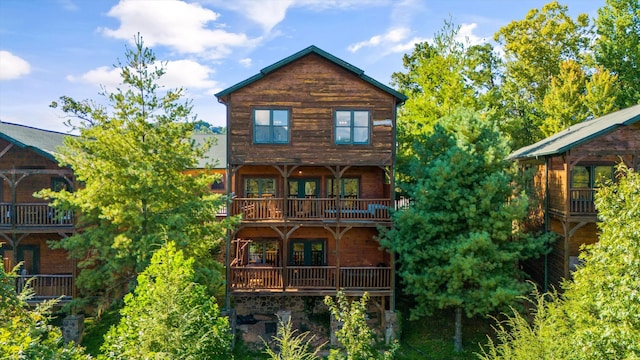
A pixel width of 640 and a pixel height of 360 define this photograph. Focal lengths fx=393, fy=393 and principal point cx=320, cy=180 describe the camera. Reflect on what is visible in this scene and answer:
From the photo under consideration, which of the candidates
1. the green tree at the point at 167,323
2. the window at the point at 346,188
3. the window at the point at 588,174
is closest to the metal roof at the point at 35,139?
the window at the point at 346,188

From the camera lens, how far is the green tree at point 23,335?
656 cm

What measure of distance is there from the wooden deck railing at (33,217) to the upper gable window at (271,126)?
9.32 metres

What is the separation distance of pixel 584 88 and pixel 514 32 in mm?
7849

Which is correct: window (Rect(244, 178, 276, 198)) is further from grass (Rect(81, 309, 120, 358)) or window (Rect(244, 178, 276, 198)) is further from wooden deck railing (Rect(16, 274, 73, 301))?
wooden deck railing (Rect(16, 274, 73, 301))

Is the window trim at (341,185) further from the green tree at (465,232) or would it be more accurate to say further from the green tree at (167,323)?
the green tree at (167,323)

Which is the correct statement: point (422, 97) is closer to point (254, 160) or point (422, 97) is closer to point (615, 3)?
point (254, 160)

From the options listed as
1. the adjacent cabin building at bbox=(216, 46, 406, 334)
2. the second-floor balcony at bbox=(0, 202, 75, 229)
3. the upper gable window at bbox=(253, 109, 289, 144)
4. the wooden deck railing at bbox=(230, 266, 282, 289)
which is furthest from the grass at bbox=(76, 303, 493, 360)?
the upper gable window at bbox=(253, 109, 289, 144)

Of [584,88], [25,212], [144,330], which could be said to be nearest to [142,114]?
[25,212]

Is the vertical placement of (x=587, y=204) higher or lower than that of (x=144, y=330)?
higher

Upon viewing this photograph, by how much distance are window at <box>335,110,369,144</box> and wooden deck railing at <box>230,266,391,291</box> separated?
588 centimetres

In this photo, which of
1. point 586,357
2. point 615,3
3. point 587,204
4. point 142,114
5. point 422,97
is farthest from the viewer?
point 615,3

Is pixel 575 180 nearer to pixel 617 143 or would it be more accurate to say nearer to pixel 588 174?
pixel 588 174

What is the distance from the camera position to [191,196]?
1577 centimetres

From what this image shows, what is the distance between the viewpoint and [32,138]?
64.8 feet
